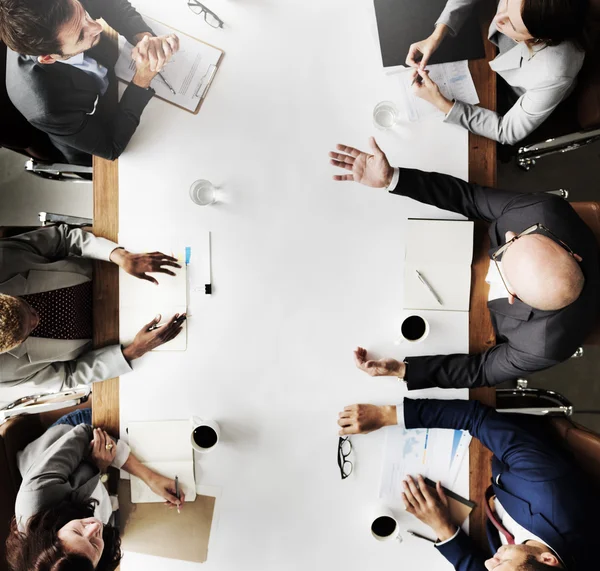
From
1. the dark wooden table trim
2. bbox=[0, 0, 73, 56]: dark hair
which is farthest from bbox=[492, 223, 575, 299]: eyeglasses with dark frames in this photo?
bbox=[0, 0, 73, 56]: dark hair

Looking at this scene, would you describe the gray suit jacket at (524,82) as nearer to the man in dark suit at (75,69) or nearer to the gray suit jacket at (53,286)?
the man in dark suit at (75,69)

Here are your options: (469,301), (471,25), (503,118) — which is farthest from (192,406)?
(471,25)

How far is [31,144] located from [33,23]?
551 millimetres

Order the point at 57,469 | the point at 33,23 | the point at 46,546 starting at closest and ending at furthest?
the point at 33,23 < the point at 46,546 < the point at 57,469

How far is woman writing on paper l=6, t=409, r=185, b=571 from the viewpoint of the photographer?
4.42 feet

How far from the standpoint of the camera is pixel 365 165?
145cm

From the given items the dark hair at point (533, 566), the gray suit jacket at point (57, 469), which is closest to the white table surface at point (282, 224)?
the gray suit jacket at point (57, 469)

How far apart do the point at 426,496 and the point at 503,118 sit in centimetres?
133

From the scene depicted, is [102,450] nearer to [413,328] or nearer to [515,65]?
[413,328]

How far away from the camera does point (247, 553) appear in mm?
1594

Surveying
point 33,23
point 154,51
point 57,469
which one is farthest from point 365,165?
point 57,469

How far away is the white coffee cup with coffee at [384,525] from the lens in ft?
5.14

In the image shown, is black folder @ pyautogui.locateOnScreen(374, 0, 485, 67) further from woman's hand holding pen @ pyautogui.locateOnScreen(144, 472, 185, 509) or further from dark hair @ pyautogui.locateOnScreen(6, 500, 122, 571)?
dark hair @ pyautogui.locateOnScreen(6, 500, 122, 571)

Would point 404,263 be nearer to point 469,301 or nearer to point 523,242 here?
point 469,301
